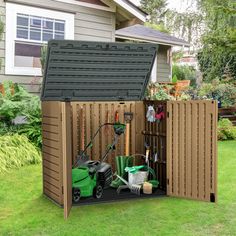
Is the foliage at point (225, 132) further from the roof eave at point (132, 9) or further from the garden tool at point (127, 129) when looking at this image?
the garden tool at point (127, 129)

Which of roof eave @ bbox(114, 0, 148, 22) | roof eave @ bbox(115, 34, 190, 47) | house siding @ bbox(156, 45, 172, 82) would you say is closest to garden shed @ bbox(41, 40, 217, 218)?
roof eave @ bbox(114, 0, 148, 22)

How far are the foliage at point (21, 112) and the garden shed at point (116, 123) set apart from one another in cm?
225

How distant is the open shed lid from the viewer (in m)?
4.20

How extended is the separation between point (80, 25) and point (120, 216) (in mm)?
6315

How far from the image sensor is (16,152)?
6387 millimetres

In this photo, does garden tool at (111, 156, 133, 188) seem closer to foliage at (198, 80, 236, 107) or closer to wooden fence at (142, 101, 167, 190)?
wooden fence at (142, 101, 167, 190)

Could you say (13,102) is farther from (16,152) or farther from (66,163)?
(66,163)

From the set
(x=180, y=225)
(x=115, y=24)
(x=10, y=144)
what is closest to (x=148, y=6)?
(x=115, y=24)

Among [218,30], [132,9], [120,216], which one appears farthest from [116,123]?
[218,30]

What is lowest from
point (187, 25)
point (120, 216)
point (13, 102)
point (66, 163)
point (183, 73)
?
point (120, 216)

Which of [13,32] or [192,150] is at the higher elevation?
[13,32]

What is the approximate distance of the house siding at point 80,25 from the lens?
8.19 m

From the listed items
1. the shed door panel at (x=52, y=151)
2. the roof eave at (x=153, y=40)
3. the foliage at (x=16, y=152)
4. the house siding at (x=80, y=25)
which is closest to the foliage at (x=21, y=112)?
the foliage at (x=16, y=152)

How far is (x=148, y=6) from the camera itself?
4147 centimetres
